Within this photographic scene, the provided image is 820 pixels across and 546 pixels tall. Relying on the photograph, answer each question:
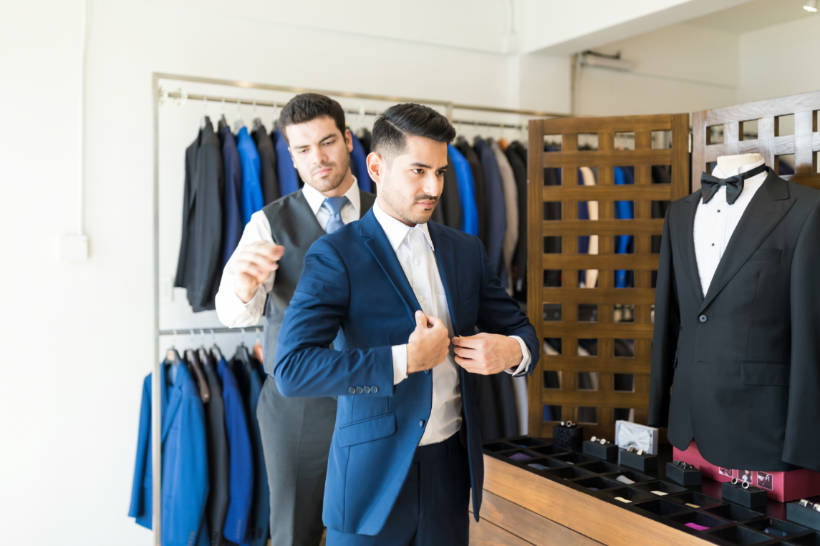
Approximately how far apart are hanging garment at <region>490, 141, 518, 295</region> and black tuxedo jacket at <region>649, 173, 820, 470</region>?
5.65 feet

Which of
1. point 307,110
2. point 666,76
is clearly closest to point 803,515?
point 307,110

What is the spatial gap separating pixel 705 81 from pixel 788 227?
12.4 ft

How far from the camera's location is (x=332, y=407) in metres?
2.18

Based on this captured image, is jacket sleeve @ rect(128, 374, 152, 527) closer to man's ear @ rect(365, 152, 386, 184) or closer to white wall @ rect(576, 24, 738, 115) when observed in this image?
man's ear @ rect(365, 152, 386, 184)

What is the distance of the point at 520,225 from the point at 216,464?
208cm

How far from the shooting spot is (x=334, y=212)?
89.1 inches

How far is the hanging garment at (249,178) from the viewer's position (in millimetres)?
3502

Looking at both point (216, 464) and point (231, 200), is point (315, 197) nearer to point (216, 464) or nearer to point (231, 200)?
point (231, 200)

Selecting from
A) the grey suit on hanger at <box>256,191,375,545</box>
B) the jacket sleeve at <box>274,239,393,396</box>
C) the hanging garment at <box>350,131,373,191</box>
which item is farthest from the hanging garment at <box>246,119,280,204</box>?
the jacket sleeve at <box>274,239,393,396</box>

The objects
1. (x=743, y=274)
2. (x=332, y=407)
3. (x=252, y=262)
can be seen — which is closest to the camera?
(x=252, y=262)

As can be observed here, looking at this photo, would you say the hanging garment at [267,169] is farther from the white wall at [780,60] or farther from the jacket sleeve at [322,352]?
the white wall at [780,60]

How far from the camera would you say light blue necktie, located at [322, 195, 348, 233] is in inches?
88.6

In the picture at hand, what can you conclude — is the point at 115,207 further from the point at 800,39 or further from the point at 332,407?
the point at 800,39

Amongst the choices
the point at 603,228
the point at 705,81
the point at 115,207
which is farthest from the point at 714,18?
the point at 115,207
